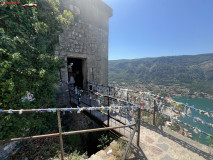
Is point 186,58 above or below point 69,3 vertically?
above

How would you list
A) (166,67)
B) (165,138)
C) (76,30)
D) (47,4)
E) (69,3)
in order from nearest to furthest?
(165,138) < (47,4) < (69,3) < (76,30) < (166,67)

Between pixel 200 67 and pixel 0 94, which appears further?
pixel 200 67

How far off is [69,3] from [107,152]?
23.6ft

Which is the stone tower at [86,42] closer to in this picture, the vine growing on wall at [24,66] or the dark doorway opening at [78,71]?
the dark doorway opening at [78,71]

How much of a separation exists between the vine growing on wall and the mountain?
8570 centimetres

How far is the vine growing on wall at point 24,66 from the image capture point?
2447 millimetres

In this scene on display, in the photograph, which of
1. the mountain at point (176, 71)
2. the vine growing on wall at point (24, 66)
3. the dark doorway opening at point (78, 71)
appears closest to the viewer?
the vine growing on wall at point (24, 66)

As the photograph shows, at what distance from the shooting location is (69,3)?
5.34m

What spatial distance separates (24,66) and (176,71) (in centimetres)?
12052

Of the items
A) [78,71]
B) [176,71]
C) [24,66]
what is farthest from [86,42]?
[176,71]

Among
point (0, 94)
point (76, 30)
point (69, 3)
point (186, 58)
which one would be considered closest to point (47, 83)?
point (0, 94)

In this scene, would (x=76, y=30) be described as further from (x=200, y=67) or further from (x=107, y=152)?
(x=200, y=67)

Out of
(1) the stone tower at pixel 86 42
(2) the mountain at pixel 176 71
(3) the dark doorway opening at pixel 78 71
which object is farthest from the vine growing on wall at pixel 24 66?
(2) the mountain at pixel 176 71

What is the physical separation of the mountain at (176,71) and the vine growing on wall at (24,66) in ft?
281
